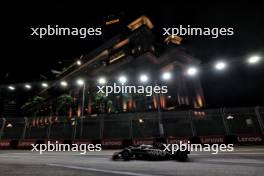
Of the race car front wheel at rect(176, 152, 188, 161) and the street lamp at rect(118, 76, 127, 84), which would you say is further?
the street lamp at rect(118, 76, 127, 84)

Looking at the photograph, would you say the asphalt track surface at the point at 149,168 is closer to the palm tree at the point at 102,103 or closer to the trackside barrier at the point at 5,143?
the trackside barrier at the point at 5,143

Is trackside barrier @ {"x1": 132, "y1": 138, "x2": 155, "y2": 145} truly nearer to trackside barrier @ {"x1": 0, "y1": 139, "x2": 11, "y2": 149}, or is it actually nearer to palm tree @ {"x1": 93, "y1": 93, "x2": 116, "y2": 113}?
trackside barrier @ {"x1": 0, "y1": 139, "x2": 11, "y2": 149}

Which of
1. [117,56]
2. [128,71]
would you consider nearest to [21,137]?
[128,71]

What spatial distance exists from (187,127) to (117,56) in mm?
38155

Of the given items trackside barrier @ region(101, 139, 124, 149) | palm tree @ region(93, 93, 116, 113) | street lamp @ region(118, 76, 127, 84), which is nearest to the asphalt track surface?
trackside barrier @ region(101, 139, 124, 149)

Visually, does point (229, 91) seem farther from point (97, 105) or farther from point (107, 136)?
point (107, 136)

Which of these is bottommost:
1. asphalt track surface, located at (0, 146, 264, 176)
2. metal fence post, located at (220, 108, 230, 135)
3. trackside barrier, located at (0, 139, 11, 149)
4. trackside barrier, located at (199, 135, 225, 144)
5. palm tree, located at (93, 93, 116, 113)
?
trackside barrier, located at (0, 139, 11, 149)

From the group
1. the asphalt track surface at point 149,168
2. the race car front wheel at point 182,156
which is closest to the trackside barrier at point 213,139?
the asphalt track surface at point 149,168

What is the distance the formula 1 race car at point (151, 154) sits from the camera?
997 centimetres

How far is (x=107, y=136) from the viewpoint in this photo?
20.4 m

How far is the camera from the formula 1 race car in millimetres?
9969

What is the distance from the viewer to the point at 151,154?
1046cm

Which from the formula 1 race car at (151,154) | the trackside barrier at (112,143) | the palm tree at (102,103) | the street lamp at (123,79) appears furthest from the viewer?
the street lamp at (123,79)

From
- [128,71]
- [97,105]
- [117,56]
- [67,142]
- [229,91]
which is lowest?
[67,142]
